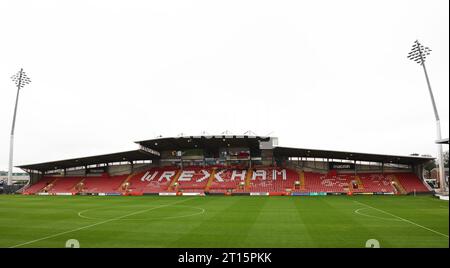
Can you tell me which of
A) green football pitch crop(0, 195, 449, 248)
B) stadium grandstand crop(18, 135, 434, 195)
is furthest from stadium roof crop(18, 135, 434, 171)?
green football pitch crop(0, 195, 449, 248)

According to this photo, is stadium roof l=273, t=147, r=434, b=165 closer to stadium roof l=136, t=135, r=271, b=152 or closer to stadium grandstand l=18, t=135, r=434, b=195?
stadium grandstand l=18, t=135, r=434, b=195

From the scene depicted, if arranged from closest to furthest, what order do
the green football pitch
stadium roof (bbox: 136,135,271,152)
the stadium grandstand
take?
the green football pitch
the stadium grandstand
stadium roof (bbox: 136,135,271,152)

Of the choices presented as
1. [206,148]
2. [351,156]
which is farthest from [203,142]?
[351,156]

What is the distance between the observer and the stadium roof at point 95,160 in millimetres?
53250

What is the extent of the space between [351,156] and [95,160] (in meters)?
43.4

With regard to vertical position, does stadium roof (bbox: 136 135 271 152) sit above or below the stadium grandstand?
above

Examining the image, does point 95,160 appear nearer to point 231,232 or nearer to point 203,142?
point 203,142

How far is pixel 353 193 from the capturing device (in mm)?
43875

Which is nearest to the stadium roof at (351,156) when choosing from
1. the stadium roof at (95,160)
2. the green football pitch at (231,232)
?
the stadium roof at (95,160)

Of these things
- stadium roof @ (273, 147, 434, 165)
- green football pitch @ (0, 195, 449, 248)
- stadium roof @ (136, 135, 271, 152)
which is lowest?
green football pitch @ (0, 195, 449, 248)

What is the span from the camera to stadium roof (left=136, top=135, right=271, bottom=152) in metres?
49.1
